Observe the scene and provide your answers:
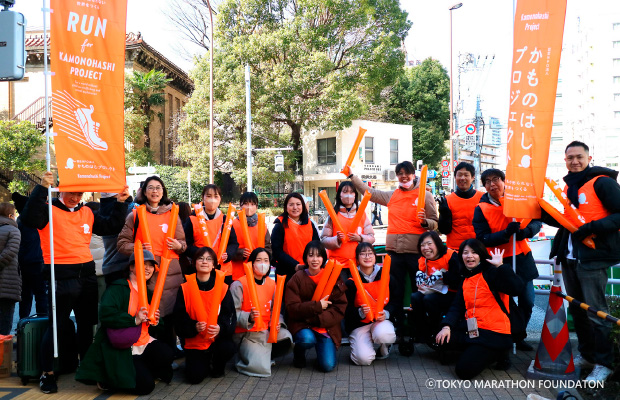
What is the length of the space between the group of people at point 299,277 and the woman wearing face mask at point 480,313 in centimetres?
1

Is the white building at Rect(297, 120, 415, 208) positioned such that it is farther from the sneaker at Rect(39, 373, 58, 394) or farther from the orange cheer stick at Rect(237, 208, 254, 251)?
the sneaker at Rect(39, 373, 58, 394)

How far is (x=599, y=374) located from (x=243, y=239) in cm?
381

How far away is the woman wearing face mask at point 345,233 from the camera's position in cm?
636

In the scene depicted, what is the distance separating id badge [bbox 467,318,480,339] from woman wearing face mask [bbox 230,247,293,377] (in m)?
1.81

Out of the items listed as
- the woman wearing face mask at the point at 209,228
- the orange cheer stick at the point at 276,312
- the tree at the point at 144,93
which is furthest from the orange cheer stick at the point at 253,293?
the tree at the point at 144,93

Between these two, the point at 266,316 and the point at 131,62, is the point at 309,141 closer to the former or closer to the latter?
the point at 131,62

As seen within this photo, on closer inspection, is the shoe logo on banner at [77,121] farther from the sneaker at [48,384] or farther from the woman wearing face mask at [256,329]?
the sneaker at [48,384]

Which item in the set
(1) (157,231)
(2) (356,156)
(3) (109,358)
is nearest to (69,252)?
(1) (157,231)

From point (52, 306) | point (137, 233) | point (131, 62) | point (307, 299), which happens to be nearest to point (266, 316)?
point (307, 299)

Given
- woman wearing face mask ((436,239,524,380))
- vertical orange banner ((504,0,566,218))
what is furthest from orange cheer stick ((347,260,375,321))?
vertical orange banner ((504,0,566,218))

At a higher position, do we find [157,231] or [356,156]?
[356,156]

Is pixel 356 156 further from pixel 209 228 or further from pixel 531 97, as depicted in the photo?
pixel 531 97

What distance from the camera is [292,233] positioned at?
648 cm

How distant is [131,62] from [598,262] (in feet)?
94.1
